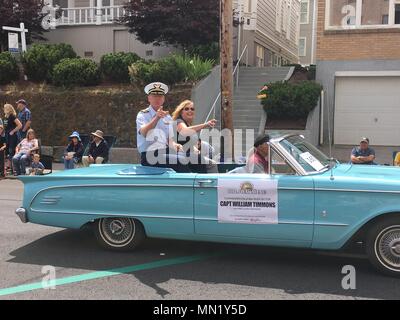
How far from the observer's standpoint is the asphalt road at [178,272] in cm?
454

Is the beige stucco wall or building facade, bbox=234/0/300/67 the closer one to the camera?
the beige stucco wall

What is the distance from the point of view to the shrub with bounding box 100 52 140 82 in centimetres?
1675

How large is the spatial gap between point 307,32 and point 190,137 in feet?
117

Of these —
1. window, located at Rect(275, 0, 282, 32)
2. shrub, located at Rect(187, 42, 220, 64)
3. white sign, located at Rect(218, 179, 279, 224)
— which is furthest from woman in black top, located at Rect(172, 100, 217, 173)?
window, located at Rect(275, 0, 282, 32)

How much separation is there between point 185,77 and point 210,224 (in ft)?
37.6

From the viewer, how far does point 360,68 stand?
16344 millimetres

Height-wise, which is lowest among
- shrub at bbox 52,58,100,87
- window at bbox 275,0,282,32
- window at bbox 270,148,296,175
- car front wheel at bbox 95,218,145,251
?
car front wheel at bbox 95,218,145,251

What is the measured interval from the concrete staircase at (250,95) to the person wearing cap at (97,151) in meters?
3.72

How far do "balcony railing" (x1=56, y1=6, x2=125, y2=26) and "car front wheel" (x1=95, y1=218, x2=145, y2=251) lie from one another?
57.9ft

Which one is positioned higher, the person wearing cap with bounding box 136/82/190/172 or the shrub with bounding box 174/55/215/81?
the shrub with bounding box 174/55/215/81

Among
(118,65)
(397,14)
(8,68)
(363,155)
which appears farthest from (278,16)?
(363,155)

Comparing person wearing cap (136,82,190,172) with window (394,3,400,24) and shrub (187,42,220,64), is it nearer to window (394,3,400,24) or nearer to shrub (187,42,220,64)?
shrub (187,42,220,64)

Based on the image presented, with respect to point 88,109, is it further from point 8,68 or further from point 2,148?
point 2,148

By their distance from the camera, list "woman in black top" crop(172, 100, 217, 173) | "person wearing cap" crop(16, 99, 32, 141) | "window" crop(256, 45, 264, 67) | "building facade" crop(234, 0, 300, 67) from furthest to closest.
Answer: "window" crop(256, 45, 264, 67) < "building facade" crop(234, 0, 300, 67) < "person wearing cap" crop(16, 99, 32, 141) < "woman in black top" crop(172, 100, 217, 173)
